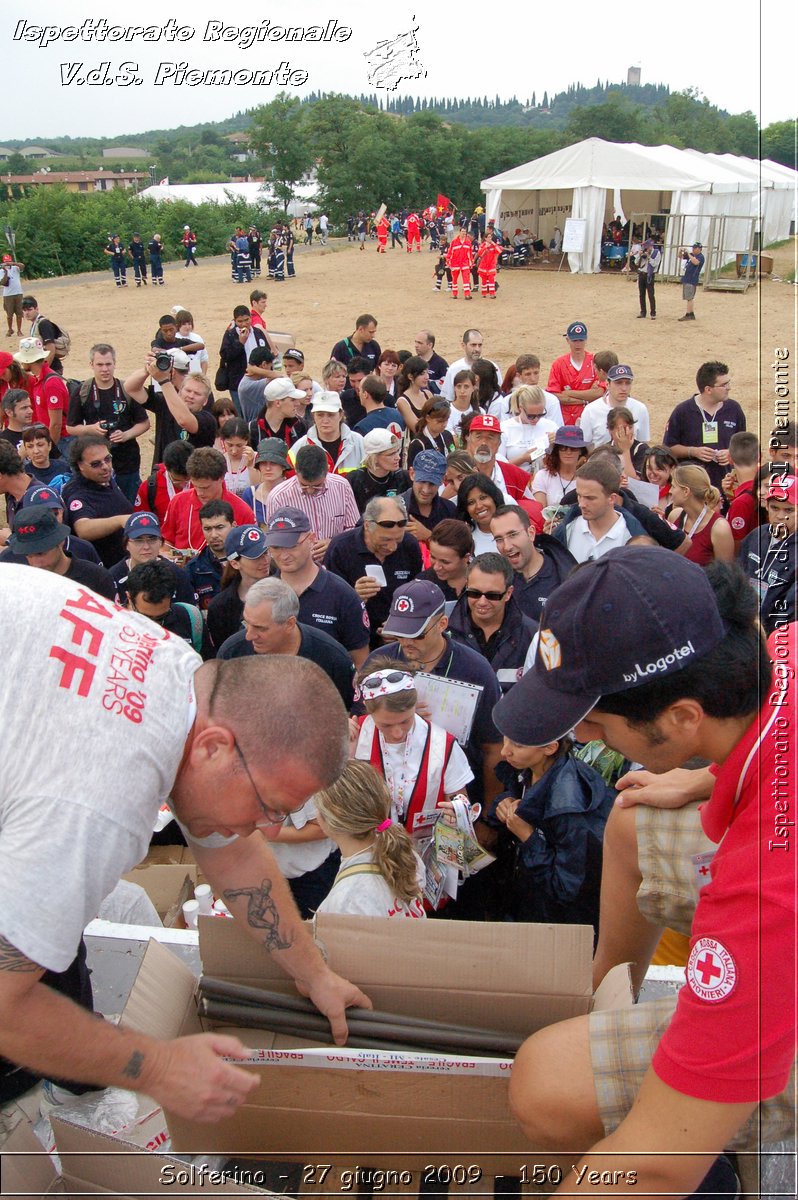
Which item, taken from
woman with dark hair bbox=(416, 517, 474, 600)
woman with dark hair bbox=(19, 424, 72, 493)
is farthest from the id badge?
woman with dark hair bbox=(19, 424, 72, 493)

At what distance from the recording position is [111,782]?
161cm

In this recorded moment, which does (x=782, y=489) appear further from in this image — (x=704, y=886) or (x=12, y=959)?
(x=12, y=959)

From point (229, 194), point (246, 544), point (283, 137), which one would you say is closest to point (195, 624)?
point (246, 544)

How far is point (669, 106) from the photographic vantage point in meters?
65.5

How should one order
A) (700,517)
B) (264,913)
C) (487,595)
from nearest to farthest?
(264,913)
(487,595)
(700,517)

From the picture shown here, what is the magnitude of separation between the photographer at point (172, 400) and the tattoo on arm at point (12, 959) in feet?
21.4

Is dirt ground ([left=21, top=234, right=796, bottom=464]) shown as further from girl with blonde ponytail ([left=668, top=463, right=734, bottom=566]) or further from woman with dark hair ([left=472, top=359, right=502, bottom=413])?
girl with blonde ponytail ([left=668, top=463, right=734, bottom=566])

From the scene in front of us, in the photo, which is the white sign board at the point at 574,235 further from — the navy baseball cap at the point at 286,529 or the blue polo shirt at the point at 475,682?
the blue polo shirt at the point at 475,682

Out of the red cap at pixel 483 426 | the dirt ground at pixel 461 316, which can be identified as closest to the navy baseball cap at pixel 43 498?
the red cap at pixel 483 426

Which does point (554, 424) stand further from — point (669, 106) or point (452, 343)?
point (669, 106)

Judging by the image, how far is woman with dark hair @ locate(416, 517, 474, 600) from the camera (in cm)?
486

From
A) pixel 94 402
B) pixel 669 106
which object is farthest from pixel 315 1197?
pixel 669 106

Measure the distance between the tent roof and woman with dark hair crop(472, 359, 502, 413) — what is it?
20563 mm

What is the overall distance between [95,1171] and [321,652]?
2.52 m
